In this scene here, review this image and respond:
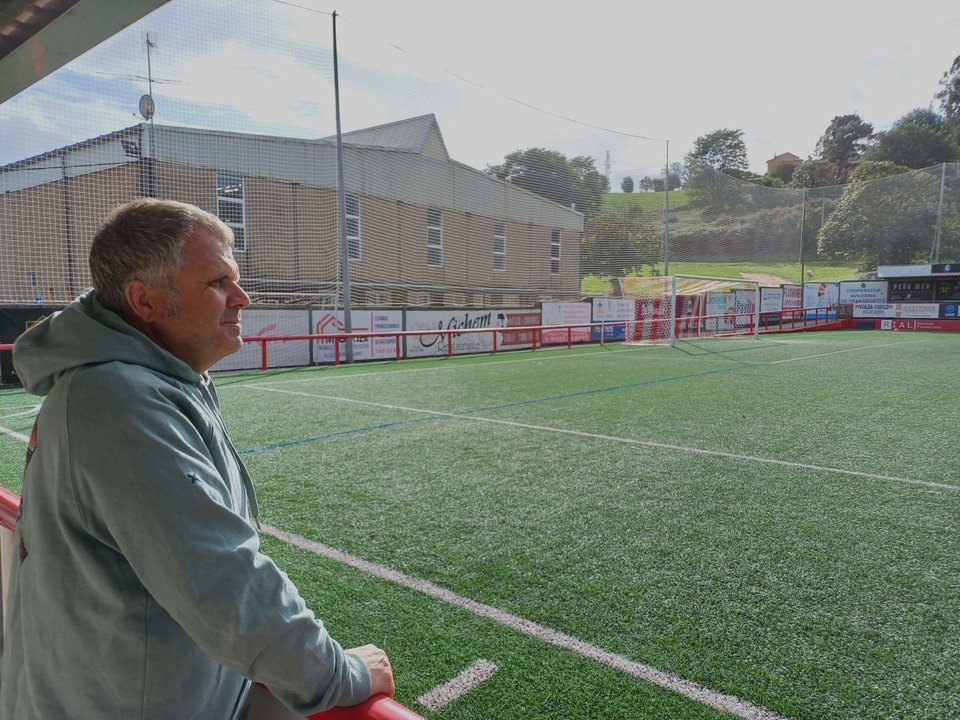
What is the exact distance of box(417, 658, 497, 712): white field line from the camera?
2187mm

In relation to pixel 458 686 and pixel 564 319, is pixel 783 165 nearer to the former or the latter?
pixel 564 319

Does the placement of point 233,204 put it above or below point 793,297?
above

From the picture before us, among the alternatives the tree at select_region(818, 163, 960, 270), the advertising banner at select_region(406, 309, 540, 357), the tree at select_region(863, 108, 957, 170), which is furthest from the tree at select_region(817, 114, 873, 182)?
the advertising banner at select_region(406, 309, 540, 357)

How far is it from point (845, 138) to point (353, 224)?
76347 mm

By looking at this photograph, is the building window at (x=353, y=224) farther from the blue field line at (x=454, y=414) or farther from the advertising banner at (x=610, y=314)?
the blue field line at (x=454, y=414)

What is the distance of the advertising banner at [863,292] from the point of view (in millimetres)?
30922

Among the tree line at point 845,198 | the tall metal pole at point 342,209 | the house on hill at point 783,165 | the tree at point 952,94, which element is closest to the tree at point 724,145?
the house on hill at point 783,165

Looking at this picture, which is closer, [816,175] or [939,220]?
[939,220]

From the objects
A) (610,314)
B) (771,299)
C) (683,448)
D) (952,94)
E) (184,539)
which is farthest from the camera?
(952,94)

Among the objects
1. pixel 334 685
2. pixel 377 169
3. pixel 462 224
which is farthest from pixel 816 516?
pixel 462 224

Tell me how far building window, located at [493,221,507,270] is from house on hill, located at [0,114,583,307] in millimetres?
48

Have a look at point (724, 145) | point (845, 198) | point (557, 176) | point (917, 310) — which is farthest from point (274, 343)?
point (724, 145)

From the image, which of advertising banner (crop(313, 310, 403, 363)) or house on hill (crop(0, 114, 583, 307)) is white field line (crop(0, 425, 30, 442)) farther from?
advertising banner (crop(313, 310, 403, 363))

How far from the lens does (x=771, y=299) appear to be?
106 feet
